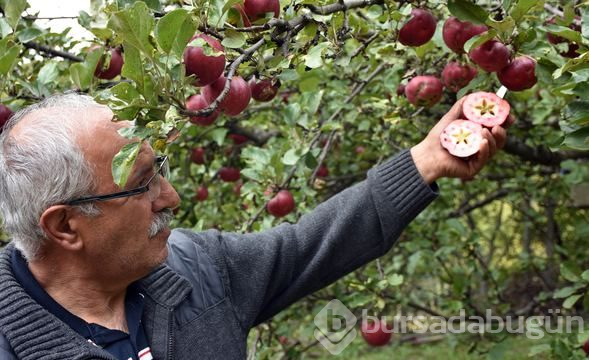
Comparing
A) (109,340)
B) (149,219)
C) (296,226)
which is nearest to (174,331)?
(109,340)

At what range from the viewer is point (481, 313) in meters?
3.68

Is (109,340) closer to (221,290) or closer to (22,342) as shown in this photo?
(22,342)

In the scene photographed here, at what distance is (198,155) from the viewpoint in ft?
11.0

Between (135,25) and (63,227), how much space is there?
624mm

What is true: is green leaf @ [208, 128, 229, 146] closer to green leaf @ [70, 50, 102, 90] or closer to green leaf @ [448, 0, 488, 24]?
green leaf @ [70, 50, 102, 90]

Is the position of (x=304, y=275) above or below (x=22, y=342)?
below

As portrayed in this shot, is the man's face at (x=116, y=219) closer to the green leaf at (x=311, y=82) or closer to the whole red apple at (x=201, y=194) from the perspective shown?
the green leaf at (x=311, y=82)

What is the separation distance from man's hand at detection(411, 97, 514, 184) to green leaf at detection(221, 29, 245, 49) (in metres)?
0.61

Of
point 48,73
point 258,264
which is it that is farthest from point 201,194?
point 258,264

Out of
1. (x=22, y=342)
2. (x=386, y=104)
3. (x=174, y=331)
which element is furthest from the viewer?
(x=386, y=104)

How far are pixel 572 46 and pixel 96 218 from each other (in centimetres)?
127

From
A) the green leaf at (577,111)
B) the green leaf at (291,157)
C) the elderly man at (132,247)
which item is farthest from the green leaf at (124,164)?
the green leaf at (291,157)

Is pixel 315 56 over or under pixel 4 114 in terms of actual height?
over

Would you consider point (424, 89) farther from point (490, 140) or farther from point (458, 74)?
point (490, 140)
